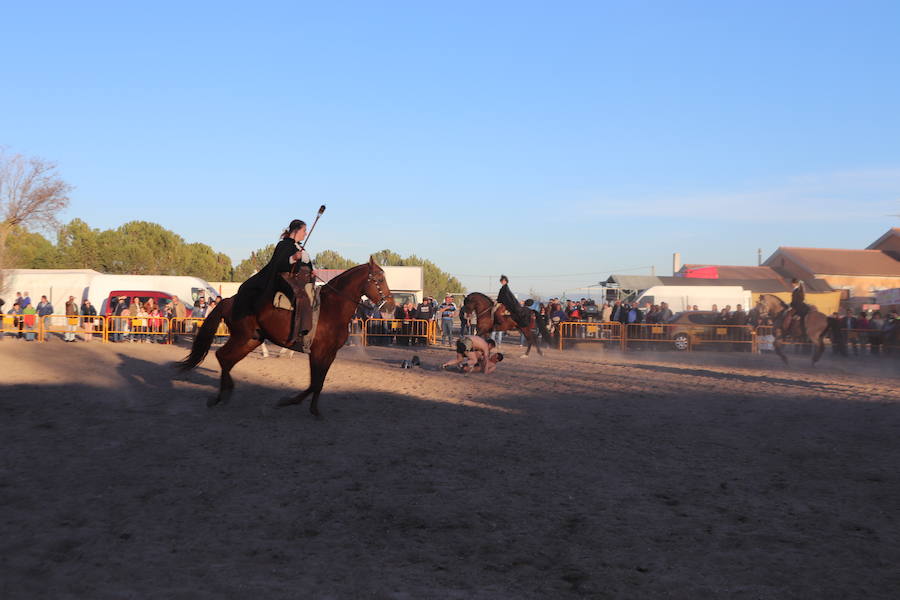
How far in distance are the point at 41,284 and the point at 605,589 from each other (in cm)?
4835

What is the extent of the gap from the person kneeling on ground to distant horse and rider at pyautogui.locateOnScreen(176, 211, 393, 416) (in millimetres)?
6502

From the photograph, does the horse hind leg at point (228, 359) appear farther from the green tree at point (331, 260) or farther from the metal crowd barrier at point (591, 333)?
the green tree at point (331, 260)

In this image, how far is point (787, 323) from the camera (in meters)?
20.9

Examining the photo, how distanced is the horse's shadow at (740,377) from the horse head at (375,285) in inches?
391

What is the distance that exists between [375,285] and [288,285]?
1.75m

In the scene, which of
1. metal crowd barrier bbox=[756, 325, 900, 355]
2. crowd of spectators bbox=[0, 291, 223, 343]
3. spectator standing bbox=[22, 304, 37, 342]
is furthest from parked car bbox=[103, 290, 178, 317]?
metal crowd barrier bbox=[756, 325, 900, 355]

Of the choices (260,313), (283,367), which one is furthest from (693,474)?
(283,367)

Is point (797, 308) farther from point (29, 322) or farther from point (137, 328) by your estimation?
point (29, 322)

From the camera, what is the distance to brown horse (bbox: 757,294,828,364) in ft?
68.6

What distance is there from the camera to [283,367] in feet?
60.0

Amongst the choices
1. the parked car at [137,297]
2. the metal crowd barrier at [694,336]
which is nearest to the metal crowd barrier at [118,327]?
the parked car at [137,297]

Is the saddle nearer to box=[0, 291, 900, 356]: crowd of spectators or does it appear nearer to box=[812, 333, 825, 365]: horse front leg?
box=[0, 291, 900, 356]: crowd of spectators

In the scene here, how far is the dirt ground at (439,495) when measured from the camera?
15.6 feet

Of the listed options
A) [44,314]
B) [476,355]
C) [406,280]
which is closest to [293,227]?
[476,355]
